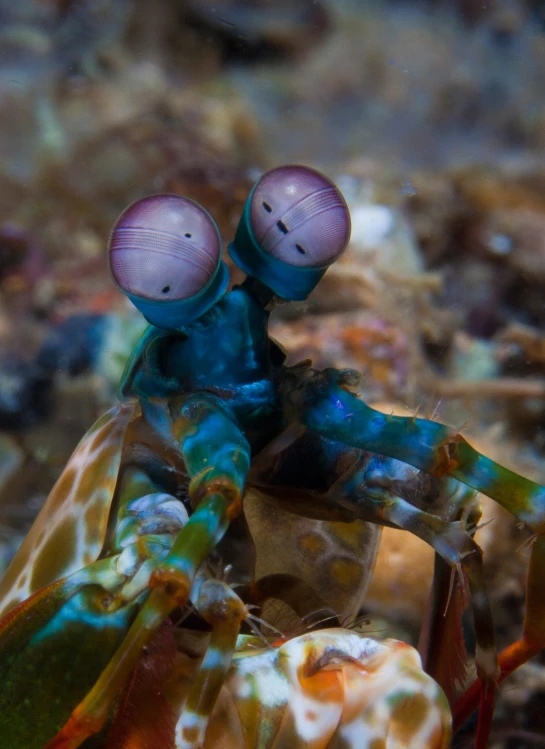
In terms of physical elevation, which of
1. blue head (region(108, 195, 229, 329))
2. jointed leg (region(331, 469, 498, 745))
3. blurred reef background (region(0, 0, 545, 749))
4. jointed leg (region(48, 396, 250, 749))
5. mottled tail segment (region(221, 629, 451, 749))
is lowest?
blurred reef background (region(0, 0, 545, 749))

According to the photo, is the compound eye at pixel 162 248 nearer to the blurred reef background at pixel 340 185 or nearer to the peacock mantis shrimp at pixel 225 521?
the peacock mantis shrimp at pixel 225 521

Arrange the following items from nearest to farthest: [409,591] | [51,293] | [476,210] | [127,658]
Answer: [127,658]
[409,591]
[51,293]
[476,210]

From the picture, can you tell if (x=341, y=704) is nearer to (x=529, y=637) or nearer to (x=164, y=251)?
(x=529, y=637)

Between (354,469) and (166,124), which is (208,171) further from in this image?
(354,469)

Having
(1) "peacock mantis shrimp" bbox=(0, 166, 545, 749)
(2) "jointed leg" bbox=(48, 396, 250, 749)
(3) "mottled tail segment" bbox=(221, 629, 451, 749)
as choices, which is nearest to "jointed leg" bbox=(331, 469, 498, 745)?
(1) "peacock mantis shrimp" bbox=(0, 166, 545, 749)

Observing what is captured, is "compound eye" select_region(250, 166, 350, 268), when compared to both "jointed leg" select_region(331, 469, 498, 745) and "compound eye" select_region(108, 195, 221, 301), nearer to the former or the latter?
"compound eye" select_region(108, 195, 221, 301)

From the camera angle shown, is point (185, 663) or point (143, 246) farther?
point (185, 663)

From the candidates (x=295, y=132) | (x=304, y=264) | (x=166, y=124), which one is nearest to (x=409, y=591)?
A: (x=304, y=264)

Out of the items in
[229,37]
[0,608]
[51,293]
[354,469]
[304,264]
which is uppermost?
[304,264]
